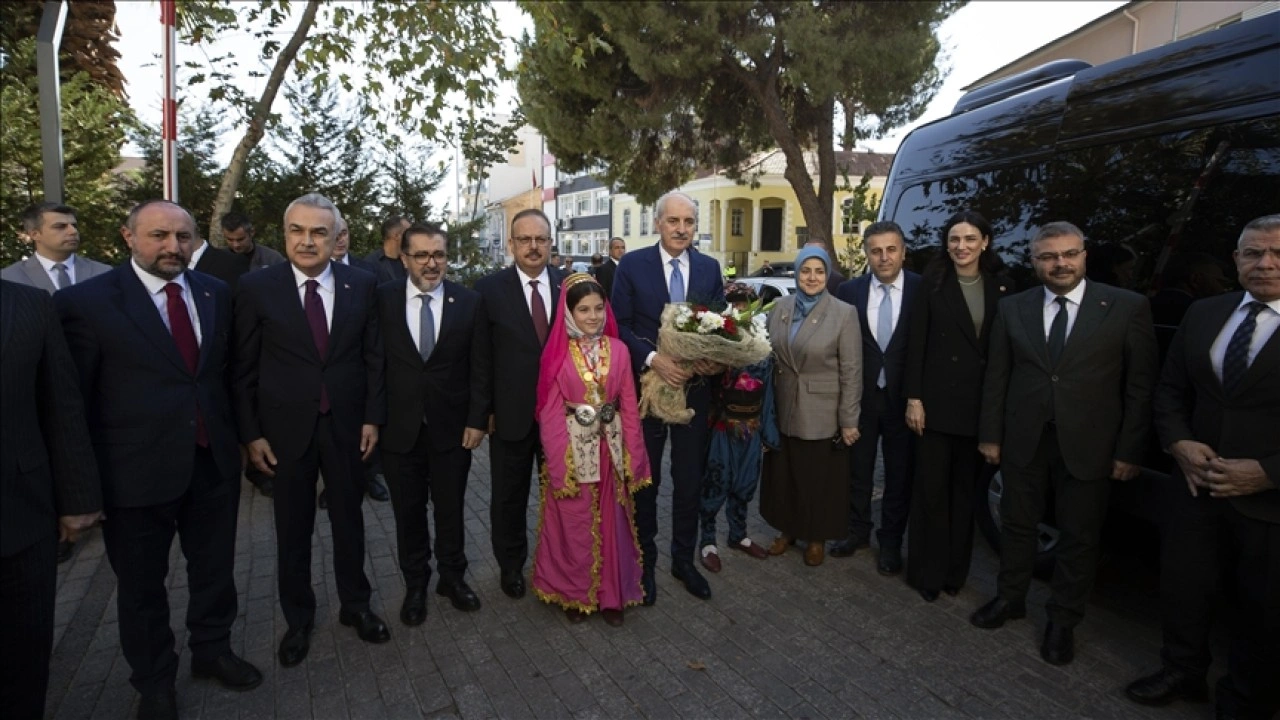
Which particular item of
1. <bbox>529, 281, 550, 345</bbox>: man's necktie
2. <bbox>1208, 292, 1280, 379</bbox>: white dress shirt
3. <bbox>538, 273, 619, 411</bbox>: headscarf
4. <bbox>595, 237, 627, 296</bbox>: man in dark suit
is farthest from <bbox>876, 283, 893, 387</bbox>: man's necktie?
<bbox>595, 237, 627, 296</bbox>: man in dark suit

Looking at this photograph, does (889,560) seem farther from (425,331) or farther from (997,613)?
(425,331)

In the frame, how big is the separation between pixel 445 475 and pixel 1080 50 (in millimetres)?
21952

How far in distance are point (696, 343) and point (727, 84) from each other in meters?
14.1

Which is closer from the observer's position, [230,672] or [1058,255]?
[230,672]

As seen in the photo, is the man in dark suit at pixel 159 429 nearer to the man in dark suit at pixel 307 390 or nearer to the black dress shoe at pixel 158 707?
the black dress shoe at pixel 158 707

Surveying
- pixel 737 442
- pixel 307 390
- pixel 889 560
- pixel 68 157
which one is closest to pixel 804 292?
pixel 737 442

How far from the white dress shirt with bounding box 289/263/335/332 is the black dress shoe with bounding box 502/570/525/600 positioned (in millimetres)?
1778

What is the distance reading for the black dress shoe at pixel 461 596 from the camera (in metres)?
4.07

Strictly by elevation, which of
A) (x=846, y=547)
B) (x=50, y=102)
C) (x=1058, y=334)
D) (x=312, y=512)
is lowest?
(x=846, y=547)

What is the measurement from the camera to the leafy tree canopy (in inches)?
532

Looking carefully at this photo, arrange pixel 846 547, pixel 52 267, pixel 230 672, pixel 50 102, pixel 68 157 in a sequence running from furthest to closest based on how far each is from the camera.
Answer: pixel 68 157 < pixel 50 102 < pixel 52 267 < pixel 846 547 < pixel 230 672

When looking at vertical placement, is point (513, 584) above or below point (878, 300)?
below

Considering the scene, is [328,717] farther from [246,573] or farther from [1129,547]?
[1129,547]

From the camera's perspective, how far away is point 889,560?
4.59m
